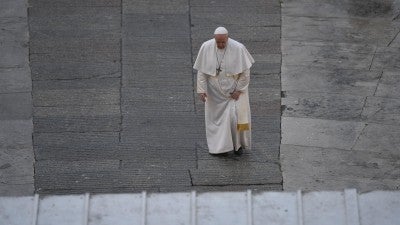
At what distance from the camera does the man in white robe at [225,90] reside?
11.6 meters

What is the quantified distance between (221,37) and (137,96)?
2.79 m

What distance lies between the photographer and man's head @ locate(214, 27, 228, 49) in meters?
11.4

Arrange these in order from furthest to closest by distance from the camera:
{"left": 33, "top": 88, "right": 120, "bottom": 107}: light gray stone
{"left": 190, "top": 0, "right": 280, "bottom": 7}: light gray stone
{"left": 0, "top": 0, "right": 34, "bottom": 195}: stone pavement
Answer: {"left": 190, "top": 0, "right": 280, "bottom": 7}: light gray stone
{"left": 33, "top": 88, "right": 120, "bottom": 107}: light gray stone
{"left": 0, "top": 0, "right": 34, "bottom": 195}: stone pavement

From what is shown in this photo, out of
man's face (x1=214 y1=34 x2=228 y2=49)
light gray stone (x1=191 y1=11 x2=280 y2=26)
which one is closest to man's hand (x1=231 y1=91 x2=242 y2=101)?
man's face (x1=214 y1=34 x2=228 y2=49)

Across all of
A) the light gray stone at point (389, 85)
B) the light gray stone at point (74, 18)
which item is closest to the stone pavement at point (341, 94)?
the light gray stone at point (389, 85)

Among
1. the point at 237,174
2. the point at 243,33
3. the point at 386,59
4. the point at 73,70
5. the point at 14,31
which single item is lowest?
the point at 237,174

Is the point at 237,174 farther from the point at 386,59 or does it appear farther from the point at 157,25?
the point at 157,25

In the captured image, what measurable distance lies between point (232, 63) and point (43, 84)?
11.7 feet

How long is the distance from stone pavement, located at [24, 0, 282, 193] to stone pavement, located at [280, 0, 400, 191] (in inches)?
10.1

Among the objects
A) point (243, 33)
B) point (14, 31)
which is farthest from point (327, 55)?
point (14, 31)

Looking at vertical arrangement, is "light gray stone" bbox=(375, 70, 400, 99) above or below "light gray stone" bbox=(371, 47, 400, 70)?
below

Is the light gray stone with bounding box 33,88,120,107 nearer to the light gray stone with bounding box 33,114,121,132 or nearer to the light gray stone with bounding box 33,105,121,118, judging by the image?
the light gray stone with bounding box 33,105,121,118

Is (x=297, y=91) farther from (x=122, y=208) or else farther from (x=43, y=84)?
(x=122, y=208)

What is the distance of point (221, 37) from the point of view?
11.4 meters
